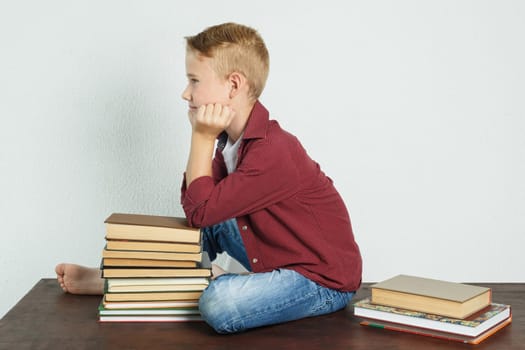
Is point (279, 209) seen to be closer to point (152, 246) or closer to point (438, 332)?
point (152, 246)

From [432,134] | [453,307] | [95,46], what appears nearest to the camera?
[453,307]

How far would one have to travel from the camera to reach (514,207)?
2807 millimetres

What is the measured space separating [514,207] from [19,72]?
177cm

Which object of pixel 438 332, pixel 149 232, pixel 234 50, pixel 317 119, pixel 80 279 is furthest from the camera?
pixel 317 119

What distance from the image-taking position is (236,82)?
6.40ft

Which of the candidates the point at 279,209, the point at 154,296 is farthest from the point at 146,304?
the point at 279,209

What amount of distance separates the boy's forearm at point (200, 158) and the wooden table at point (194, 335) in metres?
0.35

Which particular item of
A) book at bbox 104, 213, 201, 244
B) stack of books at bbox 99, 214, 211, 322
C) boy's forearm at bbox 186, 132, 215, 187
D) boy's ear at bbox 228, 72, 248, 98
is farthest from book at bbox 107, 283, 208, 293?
boy's ear at bbox 228, 72, 248, 98

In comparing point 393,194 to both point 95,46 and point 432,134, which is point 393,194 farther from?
point 95,46

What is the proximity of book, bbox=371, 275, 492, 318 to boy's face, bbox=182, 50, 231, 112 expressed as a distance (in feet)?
1.97

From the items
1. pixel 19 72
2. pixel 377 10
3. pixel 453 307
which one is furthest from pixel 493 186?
pixel 19 72

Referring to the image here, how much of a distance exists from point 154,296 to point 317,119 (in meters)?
1.03

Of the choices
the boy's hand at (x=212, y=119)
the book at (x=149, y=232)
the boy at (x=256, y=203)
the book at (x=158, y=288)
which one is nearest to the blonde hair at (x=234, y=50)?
the boy at (x=256, y=203)

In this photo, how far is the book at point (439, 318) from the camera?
169 cm
